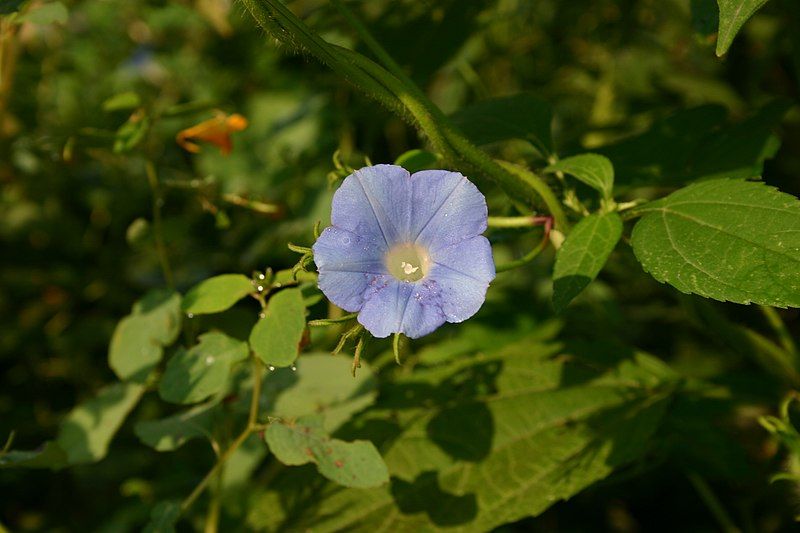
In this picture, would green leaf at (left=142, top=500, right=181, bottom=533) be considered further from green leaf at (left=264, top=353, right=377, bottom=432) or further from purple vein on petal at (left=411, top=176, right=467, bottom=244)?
purple vein on petal at (left=411, top=176, right=467, bottom=244)

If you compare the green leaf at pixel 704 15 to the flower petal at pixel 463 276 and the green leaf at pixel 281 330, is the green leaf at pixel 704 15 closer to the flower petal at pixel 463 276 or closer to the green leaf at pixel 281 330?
the flower petal at pixel 463 276

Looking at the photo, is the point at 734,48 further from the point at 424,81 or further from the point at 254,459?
the point at 254,459

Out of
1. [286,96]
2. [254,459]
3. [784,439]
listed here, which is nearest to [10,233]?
[286,96]

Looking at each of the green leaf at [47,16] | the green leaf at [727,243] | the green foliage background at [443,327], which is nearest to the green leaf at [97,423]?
the green foliage background at [443,327]

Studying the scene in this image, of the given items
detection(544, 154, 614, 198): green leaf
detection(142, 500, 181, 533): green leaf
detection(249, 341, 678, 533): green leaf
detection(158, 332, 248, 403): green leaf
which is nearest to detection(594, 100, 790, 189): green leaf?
detection(544, 154, 614, 198): green leaf

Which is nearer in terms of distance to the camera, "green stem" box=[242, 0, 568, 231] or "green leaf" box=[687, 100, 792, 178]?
"green stem" box=[242, 0, 568, 231]
